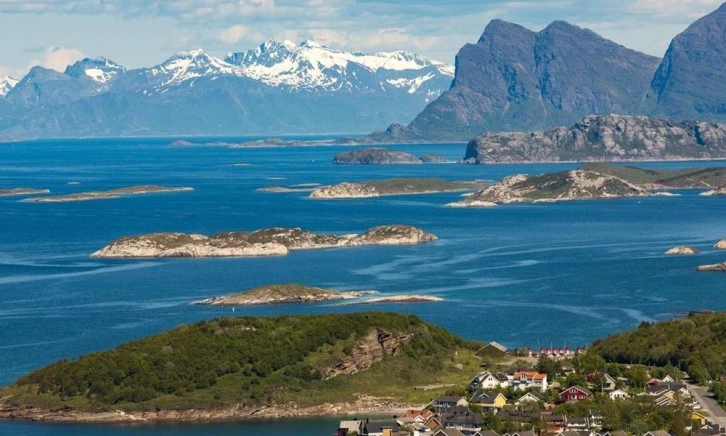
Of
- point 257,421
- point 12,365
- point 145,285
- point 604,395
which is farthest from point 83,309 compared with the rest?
point 604,395

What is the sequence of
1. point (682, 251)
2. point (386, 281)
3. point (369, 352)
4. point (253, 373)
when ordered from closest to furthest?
point (253, 373)
point (369, 352)
point (386, 281)
point (682, 251)

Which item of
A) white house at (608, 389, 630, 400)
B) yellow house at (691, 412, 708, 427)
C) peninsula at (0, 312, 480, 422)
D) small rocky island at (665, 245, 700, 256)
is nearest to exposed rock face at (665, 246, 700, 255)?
small rocky island at (665, 245, 700, 256)

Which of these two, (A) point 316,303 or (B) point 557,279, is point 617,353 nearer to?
(A) point 316,303

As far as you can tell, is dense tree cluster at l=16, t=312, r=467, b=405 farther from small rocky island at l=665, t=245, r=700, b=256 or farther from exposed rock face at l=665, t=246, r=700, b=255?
exposed rock face at l=665, t=246, r=700, b=255

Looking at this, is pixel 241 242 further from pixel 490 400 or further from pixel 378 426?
pixel 378 426

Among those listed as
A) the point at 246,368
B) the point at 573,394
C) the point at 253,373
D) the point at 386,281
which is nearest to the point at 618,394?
the point at 573,394
